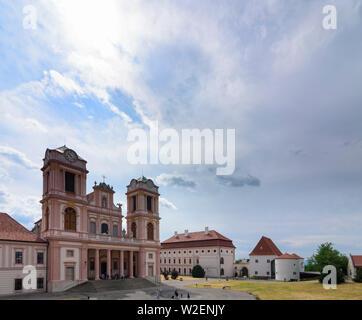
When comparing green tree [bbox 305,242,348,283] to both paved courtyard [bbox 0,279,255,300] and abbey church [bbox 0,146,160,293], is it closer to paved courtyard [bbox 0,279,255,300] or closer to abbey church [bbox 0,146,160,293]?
paved courtyard [bbox 0,279,255,300]

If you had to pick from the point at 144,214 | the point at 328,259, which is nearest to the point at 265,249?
the point at 328,259

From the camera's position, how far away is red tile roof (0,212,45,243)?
132 ft

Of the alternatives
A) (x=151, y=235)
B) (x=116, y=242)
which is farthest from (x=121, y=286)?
(x=151, y=235)

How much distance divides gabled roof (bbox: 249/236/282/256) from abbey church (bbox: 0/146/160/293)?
26281 mm

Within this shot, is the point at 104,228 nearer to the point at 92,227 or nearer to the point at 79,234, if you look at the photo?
the point at 92,227

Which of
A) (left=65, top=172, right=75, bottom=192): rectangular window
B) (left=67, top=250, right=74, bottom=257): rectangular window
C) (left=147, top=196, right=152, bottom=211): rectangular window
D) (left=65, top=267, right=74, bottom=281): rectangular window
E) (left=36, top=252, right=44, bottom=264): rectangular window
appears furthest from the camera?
(left=147, top=196, right=152, bottom=211): rectangular window

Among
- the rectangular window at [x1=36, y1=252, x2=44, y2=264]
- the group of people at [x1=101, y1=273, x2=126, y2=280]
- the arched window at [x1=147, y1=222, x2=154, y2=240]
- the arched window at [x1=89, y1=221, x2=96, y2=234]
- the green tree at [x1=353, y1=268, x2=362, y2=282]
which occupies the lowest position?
the green tree at [x1=353, y1=268, x2=362, y2=282]

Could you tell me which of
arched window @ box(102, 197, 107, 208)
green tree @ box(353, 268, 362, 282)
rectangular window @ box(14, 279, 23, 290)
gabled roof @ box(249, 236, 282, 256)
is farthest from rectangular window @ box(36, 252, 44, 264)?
green tree @ box(353, 268, 362, 282)

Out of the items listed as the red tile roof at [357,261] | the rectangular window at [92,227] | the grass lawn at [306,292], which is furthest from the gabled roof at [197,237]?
the rectangular window at [92,227]

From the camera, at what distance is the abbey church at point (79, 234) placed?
41.8m

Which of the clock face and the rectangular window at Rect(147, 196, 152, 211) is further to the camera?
the rectangular window at Rect(147, 196, 152, 211)

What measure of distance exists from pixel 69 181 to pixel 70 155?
412 cm

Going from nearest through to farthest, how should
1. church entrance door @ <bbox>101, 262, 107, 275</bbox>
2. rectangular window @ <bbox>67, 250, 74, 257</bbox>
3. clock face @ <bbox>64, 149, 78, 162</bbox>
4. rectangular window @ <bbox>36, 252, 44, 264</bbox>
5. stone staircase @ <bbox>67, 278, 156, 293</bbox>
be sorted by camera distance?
1. rectangular window @ <bbox>36, 252, 44, 264</bbox>
2. stone staircase @ <bbox>67, 278, 156, 293</bbox>
3. rectangular window @ <bbox>67, 250, 74, 257</bbox>
4. clock face @ <bbox>64, 149, 78, 162</bbox>
5. church entrance door @ <bbox>101, 262, 107, 275</bbox>
